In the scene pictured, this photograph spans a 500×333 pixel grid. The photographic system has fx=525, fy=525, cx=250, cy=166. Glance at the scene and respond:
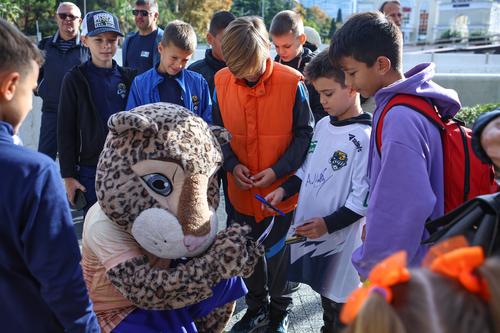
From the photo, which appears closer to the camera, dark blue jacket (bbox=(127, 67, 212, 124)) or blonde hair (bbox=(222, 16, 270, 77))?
blonde hair (bbox=(222, 16, 270, 77))

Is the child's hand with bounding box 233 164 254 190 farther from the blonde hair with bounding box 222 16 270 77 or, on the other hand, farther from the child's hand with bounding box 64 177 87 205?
the child's hand with bounding box 64 177 87 205

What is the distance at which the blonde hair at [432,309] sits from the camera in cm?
91

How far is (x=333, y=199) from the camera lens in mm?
2756

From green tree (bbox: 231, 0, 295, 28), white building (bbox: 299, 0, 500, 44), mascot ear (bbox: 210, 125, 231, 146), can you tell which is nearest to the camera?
mascot ear (bbox: 210, 125, 231, 146)

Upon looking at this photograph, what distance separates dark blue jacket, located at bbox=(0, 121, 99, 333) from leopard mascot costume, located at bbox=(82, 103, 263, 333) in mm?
317

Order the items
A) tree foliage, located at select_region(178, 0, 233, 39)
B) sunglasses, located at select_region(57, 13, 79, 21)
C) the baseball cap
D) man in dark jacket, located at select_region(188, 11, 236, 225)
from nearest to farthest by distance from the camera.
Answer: the baseball cap < man in dark jacket, located at select_region(188, 11, 236, 225) < sunglasses, located at select_region(57, 13, 79, 21) < tree foliage, located at select_region(178, 0, 233, 39)

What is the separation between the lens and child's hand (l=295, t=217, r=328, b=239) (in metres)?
2.69

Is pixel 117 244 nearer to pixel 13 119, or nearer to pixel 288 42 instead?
pixel 13 119

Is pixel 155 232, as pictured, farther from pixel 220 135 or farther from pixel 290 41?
pixel 290 41

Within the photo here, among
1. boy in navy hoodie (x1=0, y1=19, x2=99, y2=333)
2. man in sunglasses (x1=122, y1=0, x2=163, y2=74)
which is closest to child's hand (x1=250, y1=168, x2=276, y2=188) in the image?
boy in navy hoodie (x1=0, y1=19, x2=99, y2=333)

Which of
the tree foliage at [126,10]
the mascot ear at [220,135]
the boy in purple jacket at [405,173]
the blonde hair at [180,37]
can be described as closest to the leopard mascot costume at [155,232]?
the mascot ear at [220,135]

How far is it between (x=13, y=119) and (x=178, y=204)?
688 mm

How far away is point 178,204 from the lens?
6.84ft

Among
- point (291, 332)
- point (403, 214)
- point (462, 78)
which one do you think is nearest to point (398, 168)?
point (403, 214)
